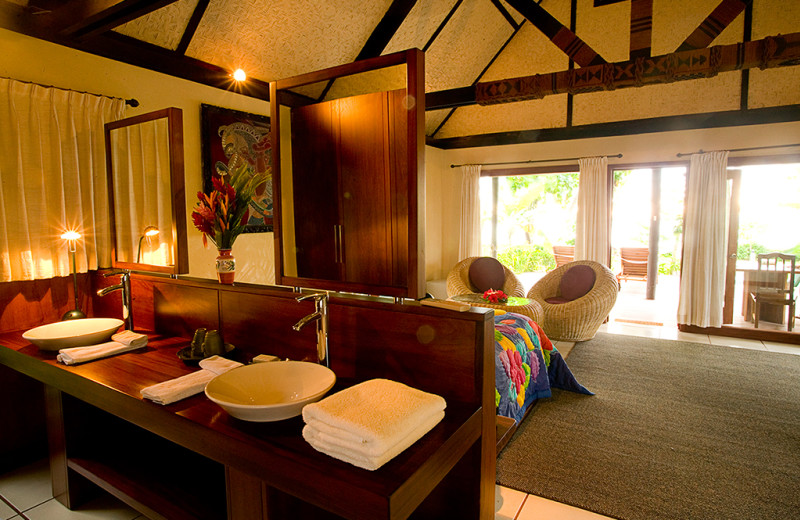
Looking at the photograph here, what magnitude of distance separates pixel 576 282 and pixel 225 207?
12.7ft

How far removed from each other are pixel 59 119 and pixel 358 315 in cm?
220

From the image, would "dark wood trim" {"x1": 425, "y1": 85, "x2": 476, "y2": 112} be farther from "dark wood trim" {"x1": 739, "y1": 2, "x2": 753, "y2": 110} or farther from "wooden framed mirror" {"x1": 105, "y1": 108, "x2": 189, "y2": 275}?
"dark wood trim" {"x1": 739, "y1": 2, "x2": 753, "y2": 110}

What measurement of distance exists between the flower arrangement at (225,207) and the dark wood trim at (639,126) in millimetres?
4677

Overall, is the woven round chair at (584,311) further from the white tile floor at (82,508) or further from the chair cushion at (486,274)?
the white tile floor at (82,508)

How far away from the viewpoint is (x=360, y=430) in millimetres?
1036

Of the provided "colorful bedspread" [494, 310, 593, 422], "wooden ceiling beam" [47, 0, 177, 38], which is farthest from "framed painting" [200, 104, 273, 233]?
"colorful bedspread" [494, 310, 593, 422]


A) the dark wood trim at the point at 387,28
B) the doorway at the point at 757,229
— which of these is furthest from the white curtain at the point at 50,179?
the doorway at the point at 757,229

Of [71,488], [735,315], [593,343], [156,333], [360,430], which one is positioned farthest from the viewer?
[735,315]

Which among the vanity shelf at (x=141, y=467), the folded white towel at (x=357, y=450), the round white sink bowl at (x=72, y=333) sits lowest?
the vanity shelf at (x=141, y=467)

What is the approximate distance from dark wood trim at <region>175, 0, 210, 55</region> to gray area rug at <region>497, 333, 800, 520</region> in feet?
11.3

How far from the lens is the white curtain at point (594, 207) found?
17.4ft

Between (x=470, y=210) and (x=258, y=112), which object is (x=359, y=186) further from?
(x=470, y=210)

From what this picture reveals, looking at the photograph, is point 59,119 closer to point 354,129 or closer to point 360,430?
point 354,129

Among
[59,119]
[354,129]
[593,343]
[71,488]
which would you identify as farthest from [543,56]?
[71,488]
